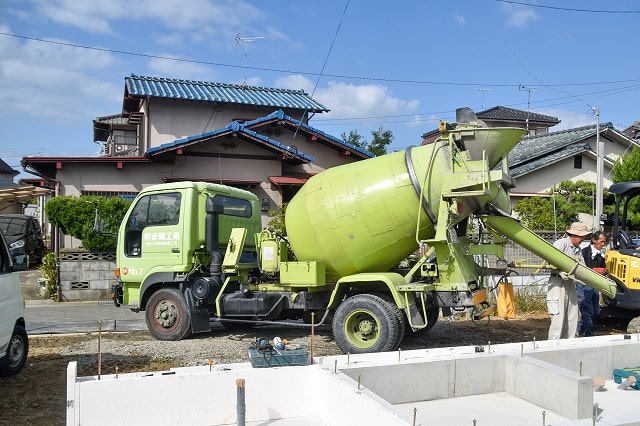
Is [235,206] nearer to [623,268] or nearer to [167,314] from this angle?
[167,314]

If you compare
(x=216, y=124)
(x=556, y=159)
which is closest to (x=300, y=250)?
(x=216, y=124)

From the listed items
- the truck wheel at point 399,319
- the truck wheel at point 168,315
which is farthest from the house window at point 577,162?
the truck wheel at point 168,315

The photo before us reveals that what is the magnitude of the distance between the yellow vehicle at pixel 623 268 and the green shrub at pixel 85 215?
34.6 feet

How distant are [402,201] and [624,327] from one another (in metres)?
5.26

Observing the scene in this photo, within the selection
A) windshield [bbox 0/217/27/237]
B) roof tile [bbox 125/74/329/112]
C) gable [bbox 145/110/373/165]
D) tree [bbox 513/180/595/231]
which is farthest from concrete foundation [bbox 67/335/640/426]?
windshield [bbox 0/217/27/237]

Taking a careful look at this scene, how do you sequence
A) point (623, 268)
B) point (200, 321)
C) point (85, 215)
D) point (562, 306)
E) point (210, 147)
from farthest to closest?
point (210, 147) < point (85, 215) < point (623, 268) < point (200, 321) < point (562, 306)

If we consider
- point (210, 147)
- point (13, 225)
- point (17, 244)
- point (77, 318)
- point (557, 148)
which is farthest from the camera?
point (557, 148)

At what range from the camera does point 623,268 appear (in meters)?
8.75

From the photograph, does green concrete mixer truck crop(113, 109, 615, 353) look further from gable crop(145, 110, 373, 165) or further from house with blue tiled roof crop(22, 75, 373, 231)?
house with blue tiled roof crop(22, 75, 373, 231)

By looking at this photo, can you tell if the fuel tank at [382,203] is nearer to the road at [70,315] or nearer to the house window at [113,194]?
the road at [70,315]

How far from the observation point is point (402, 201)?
23.5 feet

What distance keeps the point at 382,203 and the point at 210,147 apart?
9.49 m

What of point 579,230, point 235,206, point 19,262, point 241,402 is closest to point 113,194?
point 235,206

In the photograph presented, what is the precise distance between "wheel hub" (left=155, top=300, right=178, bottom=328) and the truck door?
553 mm
